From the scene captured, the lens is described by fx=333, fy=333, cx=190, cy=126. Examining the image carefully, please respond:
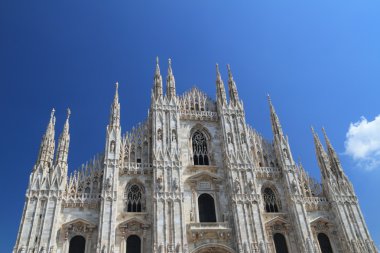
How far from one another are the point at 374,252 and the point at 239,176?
38.1ft

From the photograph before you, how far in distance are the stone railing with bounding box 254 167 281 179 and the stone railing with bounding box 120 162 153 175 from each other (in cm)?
932

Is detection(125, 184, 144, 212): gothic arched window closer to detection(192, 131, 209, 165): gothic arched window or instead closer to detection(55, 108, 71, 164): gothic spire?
detection(55, 108, 71, 164): gothic spire

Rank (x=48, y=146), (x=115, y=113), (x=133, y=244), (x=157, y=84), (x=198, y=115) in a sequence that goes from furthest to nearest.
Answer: (x=157, y=84), (x=198, y=115), (x=115, y=113), (x=48, y=146), (x=133, y=244)

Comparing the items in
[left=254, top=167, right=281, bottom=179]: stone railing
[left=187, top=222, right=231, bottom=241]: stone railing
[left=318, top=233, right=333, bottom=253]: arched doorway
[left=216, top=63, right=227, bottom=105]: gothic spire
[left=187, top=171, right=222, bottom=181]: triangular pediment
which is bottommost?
[left=318, top=233, right=333, bottom=253]: arched doorway

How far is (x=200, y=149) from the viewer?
1171 inches

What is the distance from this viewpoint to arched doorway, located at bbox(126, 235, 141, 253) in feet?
77.6

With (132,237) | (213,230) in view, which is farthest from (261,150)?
(132,237)

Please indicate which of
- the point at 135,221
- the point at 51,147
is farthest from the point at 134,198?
the point at 51,147

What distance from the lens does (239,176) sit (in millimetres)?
27516

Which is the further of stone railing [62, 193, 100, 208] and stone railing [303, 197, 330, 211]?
stone railing [303, 197, 330, 211]

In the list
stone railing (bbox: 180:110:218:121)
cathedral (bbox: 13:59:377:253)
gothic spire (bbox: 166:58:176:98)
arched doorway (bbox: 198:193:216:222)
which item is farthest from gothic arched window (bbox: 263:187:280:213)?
gothic spire (bbox: 166:58:176:98)

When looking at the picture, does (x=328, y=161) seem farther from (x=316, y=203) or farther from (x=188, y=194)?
(x=188, y=194)

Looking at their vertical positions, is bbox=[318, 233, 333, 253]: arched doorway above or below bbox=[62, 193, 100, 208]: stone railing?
below

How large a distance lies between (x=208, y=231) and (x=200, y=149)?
7648 millimetres
